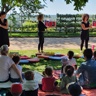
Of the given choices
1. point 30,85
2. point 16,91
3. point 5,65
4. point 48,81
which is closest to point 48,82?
point 48,81

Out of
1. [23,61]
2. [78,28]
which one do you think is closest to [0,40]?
[23,61]

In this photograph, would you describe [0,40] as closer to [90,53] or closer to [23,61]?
[23,61]

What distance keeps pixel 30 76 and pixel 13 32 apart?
17.5 metres

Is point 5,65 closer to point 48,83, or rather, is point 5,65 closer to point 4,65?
point 4,65

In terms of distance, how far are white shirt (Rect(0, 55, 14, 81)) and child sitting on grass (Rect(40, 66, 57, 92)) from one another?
30.1 inches

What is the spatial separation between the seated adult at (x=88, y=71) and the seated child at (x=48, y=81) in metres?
0.71

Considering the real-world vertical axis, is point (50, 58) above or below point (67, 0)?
below

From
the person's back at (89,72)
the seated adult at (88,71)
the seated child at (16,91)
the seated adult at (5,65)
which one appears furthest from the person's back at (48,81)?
the seated child at (16,91)

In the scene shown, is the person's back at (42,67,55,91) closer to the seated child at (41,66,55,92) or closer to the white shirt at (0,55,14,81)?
the seated child at (41,66,55,92)

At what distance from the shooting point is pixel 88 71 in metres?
6.92

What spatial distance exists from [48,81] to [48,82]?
28 mm

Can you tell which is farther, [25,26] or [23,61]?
[25,26]

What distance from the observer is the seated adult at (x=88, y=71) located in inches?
272

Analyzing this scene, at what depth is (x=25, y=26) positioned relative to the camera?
2342cm
